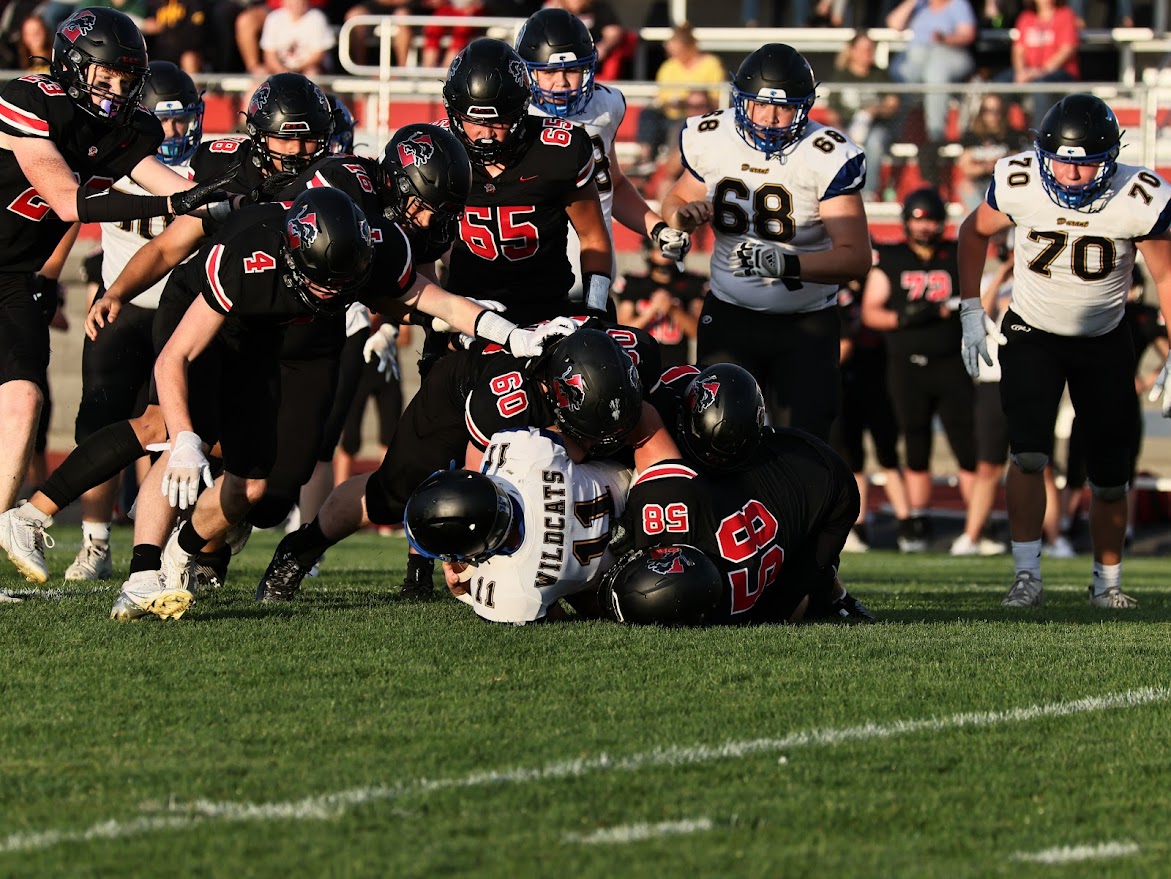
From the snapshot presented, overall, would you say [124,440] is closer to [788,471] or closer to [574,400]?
[574,400]

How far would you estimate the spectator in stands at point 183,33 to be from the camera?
14.3 meters

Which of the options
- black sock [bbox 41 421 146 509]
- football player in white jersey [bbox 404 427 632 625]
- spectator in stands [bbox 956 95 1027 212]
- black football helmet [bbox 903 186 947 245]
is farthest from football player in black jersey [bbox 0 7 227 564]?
spectator in stands [bbox 956 95 1027 212]

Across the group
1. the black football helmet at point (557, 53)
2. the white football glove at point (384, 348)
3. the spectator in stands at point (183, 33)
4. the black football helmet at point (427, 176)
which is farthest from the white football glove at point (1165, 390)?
the spectator in stands at point (183, 33)

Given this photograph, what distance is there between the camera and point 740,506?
526 cm

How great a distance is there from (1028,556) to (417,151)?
297cm

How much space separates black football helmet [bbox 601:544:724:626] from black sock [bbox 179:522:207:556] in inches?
55.2

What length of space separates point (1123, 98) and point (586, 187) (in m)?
7.81

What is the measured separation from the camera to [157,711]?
4.00 m

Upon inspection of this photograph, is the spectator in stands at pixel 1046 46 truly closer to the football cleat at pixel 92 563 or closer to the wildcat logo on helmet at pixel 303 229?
the football cleat at pixel 92 563

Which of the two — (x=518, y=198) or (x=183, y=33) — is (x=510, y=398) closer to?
(x=518, y=198)

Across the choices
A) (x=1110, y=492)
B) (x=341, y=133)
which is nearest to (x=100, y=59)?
(x=341, y=133)

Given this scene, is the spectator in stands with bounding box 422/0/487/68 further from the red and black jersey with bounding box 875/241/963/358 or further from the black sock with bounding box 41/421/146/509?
the black sock with bounding box 41/421/146/509

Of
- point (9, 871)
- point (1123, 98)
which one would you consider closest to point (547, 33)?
point (9, 871)

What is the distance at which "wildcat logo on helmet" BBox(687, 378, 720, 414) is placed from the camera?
5.32 m
